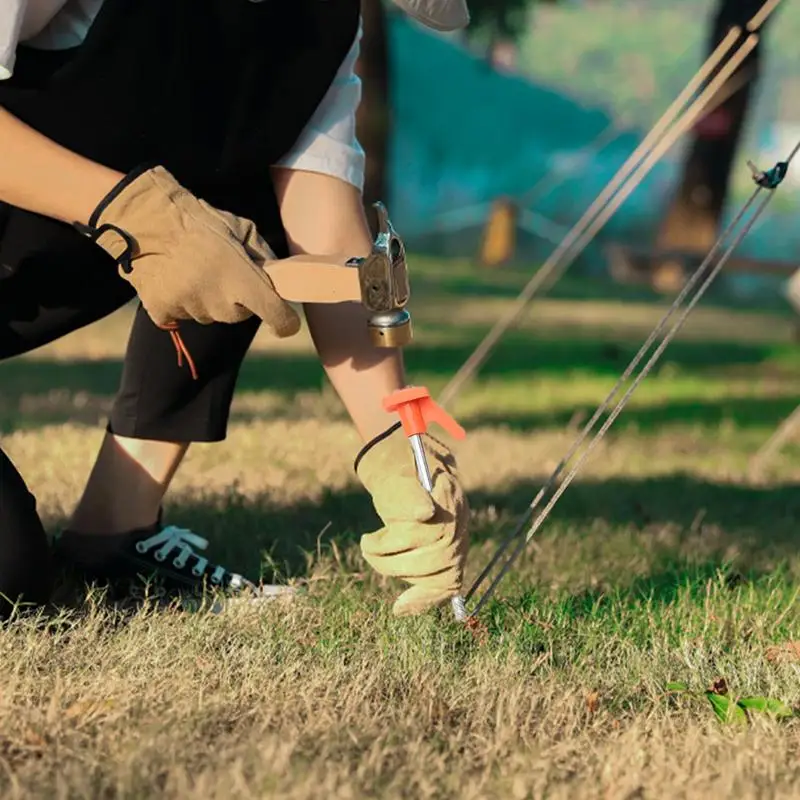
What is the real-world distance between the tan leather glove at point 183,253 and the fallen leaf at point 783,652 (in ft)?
3.41

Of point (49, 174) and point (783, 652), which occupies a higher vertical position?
point (49, 174)

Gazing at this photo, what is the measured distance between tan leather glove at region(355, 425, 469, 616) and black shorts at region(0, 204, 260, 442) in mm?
552

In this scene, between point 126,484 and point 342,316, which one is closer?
point 342,316

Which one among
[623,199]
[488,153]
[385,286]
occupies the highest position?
[385,286]

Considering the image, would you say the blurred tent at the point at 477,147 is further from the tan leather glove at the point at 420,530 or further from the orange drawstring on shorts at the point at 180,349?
the tan leather glove at the point at 420,530

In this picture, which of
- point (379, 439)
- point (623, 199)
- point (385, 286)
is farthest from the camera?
point (623, 199)

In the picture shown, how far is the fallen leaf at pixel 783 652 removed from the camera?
2.82 metres

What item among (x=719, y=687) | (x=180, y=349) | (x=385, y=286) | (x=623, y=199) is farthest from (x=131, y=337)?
(x=623, y=199)

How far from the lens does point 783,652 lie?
9.40 feet

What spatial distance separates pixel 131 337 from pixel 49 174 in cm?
68

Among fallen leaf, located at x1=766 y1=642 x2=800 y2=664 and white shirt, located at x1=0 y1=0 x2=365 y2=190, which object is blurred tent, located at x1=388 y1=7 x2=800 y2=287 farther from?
fallen leaf, located at x1=766 y1=642 x2=800 y2=664

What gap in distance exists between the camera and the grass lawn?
84.3 inches

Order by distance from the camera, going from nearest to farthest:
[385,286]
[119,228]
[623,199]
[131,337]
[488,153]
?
1. [385,286]
2. [119,228]
3. [131,337]
4. [623,199]
5. [488,153]

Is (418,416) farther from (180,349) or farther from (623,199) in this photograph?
(623,199)
